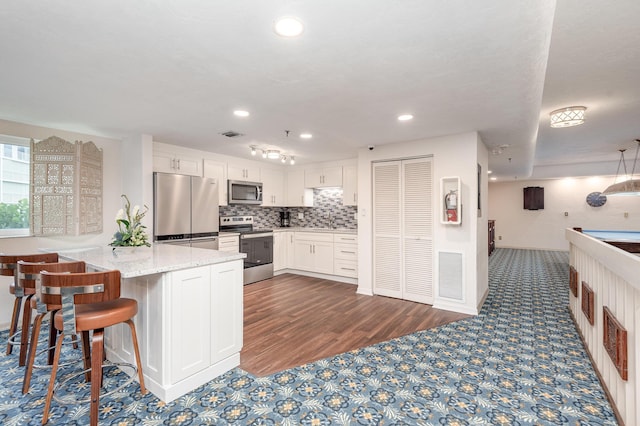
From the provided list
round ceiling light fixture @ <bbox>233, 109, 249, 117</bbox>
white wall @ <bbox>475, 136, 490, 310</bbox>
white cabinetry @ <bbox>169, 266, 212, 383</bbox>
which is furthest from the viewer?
white wall @ <bbox>475, 136, 490, 310</bbox>

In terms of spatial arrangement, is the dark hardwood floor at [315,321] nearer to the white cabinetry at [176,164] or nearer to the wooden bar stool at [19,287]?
the wooden bar stool at [19,287]

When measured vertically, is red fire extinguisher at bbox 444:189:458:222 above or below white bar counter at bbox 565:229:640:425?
above

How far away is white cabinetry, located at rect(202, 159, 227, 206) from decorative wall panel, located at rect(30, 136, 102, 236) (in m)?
1.49

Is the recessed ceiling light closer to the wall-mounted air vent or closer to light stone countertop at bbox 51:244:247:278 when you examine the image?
light stone countertop at bbox 51:244:247:278

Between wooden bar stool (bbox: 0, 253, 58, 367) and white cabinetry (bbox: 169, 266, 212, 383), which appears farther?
wooden bar stool (bbox: 0, 253, 58, 367)

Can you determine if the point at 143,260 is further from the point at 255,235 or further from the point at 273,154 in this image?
the point at 255,235

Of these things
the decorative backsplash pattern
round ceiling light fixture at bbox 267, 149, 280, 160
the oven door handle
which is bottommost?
the oven door handle

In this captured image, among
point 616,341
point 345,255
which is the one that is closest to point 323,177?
point 345,255

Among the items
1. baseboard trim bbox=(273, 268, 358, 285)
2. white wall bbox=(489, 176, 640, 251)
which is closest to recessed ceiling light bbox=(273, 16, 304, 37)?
baseboard trim bbox=(273, 268, 358, 285)

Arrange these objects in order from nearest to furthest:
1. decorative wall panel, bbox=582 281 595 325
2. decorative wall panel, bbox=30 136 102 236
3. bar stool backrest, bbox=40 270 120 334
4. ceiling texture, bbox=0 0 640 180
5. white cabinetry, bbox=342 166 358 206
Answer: ceiling texture, bbox=0 0 640 180
bar stool backrest, bbox=40 270 120 334
decorative wall panel, bbox=582 281 595 325
decorative wall panel, bbox=30 136 102 236
white cabinetry, bbox=342 166 358 206

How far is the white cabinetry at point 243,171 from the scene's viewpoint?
18.0ft

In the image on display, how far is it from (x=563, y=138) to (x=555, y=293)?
8.31 ft

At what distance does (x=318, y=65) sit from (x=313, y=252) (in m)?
4.21

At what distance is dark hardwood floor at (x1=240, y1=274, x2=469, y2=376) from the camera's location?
2766 millimetres
